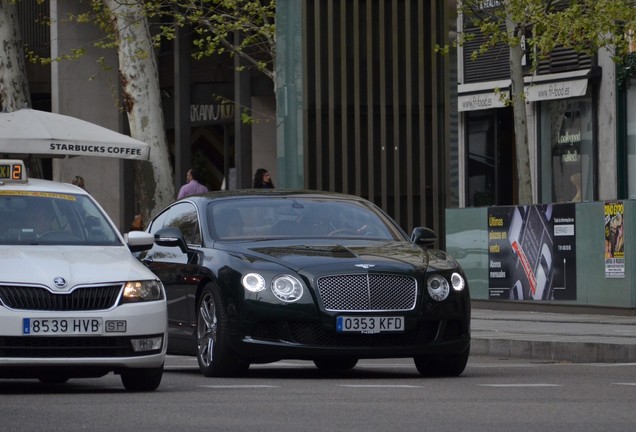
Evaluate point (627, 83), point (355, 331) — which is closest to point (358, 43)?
point (627, 83)

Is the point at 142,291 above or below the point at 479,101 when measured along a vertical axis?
below

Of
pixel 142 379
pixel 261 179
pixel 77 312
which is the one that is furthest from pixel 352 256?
pixel 261 179

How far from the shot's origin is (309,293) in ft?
43.7

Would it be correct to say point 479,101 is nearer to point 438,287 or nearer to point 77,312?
point 438,287

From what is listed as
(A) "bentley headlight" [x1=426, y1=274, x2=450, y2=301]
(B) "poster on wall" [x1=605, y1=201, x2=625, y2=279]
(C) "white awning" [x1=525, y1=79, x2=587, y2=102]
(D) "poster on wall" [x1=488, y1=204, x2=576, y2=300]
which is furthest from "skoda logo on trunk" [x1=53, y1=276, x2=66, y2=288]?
(C) "white awning" [x1=525, y1=79, x2=587, y2=102]

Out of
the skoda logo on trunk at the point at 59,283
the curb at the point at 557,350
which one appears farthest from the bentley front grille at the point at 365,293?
the curb at the point at 557,350

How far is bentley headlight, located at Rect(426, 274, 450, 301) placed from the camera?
535 inches

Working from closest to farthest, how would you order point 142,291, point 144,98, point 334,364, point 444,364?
point 142,291 < point 444,364 < point 334,364 < point 144,98

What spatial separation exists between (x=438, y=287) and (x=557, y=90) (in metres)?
22.0

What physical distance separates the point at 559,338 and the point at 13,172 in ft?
20.7

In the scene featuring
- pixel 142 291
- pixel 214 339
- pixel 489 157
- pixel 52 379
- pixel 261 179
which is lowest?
pixel 52 379

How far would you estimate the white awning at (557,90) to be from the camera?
34344 mm

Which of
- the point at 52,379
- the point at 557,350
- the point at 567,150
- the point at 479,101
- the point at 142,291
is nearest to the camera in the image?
the point at 142,291

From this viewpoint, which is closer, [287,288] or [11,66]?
[287,288]
